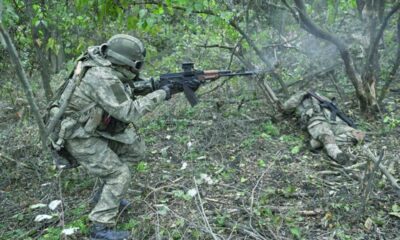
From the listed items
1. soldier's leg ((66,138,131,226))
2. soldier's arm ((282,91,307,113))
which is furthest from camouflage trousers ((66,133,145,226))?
soldier's arm ((282,91,307,113))

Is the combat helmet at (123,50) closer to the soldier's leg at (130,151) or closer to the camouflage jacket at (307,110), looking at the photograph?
the soldier's leg at (130,151)

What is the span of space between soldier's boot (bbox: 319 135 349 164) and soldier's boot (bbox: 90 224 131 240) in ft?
8.25

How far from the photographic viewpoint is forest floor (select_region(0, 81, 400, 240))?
3555 mm

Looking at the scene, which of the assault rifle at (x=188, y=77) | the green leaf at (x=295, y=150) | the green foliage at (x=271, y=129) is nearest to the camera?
the assault rifle at (x=188, y=77)

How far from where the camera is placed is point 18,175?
493cm

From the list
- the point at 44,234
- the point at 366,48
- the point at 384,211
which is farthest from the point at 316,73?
the point at 44,234

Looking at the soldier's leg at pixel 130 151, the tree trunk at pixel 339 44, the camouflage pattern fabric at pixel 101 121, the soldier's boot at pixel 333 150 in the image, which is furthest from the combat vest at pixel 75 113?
the tree trunk at pixel 339 44

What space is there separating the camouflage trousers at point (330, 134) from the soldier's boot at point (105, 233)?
8.43 feet

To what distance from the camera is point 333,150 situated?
15.5 feet

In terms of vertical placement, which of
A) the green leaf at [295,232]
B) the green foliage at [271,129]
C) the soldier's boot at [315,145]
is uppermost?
the green leaf at [295,232]

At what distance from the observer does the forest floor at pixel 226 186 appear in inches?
140

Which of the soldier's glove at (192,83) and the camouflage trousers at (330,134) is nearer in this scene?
the soldier's glove at (192,83)

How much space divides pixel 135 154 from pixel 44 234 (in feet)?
3.93

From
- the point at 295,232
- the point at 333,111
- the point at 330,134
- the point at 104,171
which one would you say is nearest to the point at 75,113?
the point at 104,171
